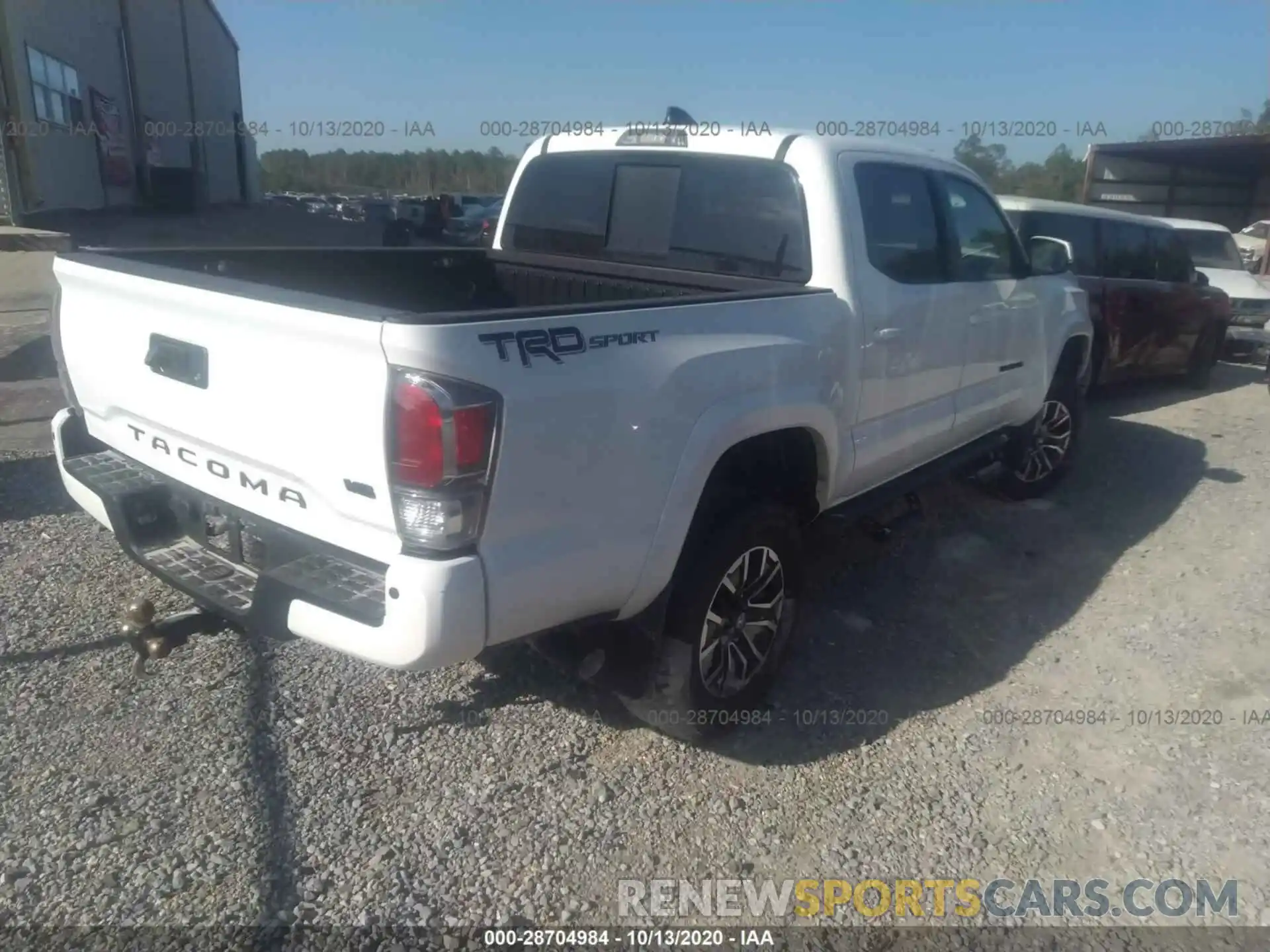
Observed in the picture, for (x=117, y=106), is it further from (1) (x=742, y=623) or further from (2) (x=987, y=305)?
(1) (x=742, y=623)

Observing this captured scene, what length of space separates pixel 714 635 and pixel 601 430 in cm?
105

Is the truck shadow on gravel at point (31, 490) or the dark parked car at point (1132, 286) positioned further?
the dark parked car at point (1132, 286)

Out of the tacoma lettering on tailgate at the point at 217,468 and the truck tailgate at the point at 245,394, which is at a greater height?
the truck tailgate at the point at 245,394

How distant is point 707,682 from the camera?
11.0 feet

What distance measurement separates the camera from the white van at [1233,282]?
11289mm

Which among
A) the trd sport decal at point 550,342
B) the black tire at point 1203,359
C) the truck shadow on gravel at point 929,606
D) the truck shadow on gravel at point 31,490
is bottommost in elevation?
Answer: the truck shadow on gravel at point 929,606

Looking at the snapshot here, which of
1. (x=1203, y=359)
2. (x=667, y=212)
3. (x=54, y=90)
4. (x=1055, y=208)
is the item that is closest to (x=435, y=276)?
(x=667, y=212)

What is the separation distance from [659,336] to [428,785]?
1.58m

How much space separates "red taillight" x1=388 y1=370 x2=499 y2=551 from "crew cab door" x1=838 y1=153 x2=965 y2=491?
1.88 metres

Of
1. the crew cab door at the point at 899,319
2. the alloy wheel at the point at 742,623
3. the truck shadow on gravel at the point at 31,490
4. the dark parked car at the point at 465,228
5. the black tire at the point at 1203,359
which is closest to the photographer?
the alloy wheel at the point at 742,623

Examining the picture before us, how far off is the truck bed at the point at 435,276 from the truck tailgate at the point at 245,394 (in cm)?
19

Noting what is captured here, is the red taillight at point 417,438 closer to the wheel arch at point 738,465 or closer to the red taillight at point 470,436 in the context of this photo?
the red taillight at point 470,436

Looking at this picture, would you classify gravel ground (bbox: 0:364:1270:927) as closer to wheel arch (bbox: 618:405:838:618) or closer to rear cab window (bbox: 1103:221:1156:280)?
wheel arch (bbox: 618:405:838:618)

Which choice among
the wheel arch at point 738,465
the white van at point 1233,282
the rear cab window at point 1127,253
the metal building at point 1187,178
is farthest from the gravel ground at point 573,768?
the metal building at point 1187,178
